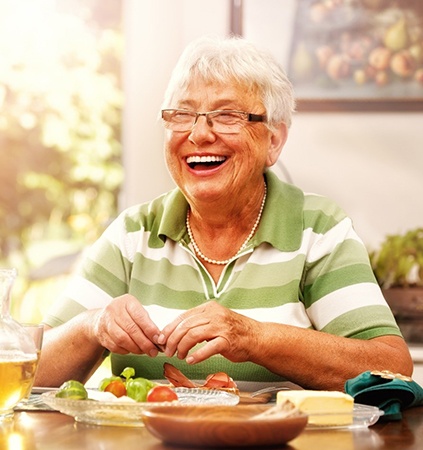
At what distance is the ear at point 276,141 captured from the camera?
2172mm

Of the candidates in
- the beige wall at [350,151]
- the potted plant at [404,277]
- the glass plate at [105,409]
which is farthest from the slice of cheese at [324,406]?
the beige wall at [350,151]

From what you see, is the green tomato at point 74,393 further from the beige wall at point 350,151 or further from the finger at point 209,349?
the beige wall at point 350,151

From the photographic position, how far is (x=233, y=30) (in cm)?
361

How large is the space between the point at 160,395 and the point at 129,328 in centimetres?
30

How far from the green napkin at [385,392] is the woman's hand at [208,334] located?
0.23 metres

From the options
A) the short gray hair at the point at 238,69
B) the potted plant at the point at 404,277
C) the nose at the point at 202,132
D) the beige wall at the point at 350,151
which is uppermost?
the short gray hair at the point at 238,69

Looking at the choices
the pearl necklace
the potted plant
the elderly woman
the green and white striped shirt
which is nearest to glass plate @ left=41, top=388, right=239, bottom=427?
the elderly woman

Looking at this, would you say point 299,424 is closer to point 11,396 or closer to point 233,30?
point 11,396

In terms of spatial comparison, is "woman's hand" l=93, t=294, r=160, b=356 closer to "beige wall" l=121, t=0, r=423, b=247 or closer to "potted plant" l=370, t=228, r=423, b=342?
"potted plant" l=370, t=228, r=423, b=342

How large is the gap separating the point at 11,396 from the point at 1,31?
2962 millimetres

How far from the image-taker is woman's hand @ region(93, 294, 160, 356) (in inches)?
64.4

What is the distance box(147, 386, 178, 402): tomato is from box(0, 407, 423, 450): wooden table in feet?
0.20

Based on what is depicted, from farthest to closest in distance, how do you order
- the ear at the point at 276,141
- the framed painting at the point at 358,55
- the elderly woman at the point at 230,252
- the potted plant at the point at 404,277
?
the framed painting at the point at 358,55 → the potted plant at the point at 404,277 → the ear at the point at 276,141 → the elderly woman at the point at 230,252

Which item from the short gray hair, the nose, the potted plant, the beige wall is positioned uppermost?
the short gray hair
